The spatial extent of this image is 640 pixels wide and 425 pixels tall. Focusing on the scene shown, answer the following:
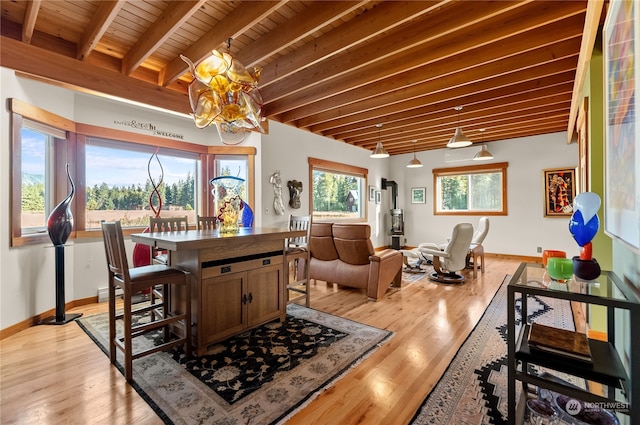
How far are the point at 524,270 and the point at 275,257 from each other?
192 cm

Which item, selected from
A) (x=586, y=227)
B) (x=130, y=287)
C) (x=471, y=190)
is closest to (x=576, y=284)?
(x=586, y=227)

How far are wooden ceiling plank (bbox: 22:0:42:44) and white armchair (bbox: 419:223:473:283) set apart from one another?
473 cm

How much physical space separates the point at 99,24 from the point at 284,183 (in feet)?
10.8

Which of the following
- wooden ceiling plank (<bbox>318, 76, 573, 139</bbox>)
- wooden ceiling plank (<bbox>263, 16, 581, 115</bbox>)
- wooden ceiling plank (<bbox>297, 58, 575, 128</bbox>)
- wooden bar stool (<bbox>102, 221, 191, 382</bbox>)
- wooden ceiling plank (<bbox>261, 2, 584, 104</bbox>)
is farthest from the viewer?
wooden ceiling plank (<bbox>318, 76, 573, 139</bbox>)

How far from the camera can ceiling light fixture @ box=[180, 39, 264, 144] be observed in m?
2.26

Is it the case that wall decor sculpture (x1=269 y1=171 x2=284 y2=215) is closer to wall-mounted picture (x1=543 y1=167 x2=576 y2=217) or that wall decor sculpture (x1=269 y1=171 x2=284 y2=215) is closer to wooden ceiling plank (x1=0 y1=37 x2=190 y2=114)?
wooden ceiling plank (x1=0 y1=37 x2=190 y2=114)

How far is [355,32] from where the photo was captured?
2658 mm

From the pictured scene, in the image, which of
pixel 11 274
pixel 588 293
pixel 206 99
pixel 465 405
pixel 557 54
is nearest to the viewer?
pixel 588 293

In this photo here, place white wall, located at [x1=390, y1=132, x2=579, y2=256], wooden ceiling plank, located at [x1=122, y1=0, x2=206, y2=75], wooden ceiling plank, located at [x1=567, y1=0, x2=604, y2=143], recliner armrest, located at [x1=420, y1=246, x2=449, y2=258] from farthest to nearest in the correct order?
1. white wall, located at [x1=390, y1=132, x2=579, y2=256]
2. recliner armrest, located at [x1=420, y1=246, x2=449, y2=258]
3. wooden ceiling plank, located at [x1=122, y1=0, x2=206, y2=75]
4. wooden ceiling plank, located at [x1=567, y1=0, x2=604, y2=143]

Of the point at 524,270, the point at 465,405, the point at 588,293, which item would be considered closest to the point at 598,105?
the point at 524,270

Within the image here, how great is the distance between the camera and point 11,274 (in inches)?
103

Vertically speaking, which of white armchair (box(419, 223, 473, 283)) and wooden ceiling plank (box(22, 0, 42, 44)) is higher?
wooden ceiling plank (box(22, 0, 42, 44))

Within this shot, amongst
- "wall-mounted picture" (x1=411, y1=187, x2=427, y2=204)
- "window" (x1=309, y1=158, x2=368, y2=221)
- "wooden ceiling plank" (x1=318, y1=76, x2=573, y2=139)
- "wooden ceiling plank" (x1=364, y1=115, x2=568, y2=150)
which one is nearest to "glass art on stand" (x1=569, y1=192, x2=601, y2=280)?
"wooden ceiling plank" (x1=318, y1=76, x2=573, y2=139)

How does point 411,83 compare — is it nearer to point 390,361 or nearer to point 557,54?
point 557,54
